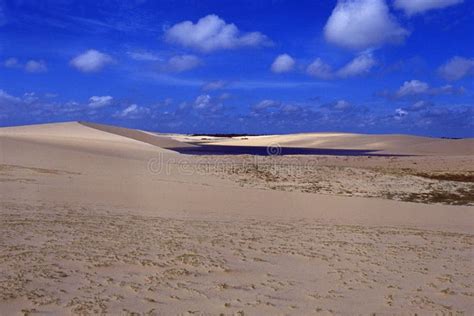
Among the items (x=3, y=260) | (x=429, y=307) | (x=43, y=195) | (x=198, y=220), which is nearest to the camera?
(x=429, y=307)

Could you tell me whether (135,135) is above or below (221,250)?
above

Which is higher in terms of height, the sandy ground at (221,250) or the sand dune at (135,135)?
the sand dune at (135,135)

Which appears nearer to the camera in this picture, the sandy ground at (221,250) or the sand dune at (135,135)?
the sandy ground at (221,250)

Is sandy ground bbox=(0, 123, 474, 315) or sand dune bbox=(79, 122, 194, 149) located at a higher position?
sand dune bbox=(79, 122, 194, 149)

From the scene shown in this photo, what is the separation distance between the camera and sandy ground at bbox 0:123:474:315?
527 cm

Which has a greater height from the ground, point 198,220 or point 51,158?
point 51,158

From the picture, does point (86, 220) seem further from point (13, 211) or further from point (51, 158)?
point (51, 158)

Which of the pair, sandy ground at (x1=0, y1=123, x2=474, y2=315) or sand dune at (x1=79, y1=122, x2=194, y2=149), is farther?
sand dune at (x1=79, y1=122, x2=194, y2=149)

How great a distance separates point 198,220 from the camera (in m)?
10.0

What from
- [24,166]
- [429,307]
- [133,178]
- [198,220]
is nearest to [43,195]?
[198,220]

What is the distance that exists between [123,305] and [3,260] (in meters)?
2.22

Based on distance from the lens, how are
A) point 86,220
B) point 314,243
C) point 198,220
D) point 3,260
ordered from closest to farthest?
point 3,260
point 314,243
point 86,220
point 198,220

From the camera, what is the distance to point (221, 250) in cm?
740

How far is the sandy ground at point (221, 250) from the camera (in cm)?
527
